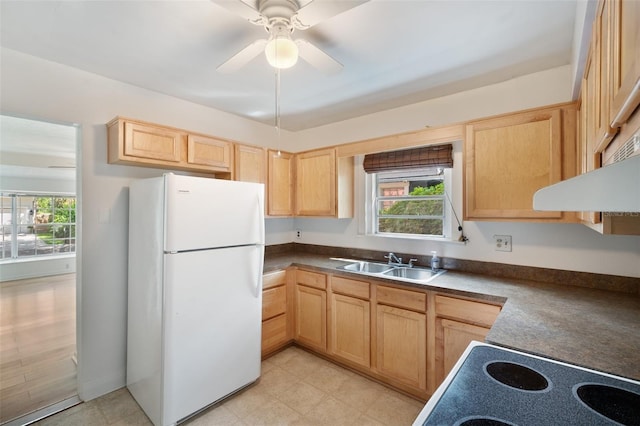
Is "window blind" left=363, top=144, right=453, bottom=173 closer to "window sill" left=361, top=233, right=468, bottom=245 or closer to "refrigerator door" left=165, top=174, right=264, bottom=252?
"window sill" left=361, top=233, right=468, bottom=245

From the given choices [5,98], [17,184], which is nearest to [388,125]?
[5,98]

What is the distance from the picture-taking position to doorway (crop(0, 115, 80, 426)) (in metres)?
2.27

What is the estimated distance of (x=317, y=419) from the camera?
1.99m

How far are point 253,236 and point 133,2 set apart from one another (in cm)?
158

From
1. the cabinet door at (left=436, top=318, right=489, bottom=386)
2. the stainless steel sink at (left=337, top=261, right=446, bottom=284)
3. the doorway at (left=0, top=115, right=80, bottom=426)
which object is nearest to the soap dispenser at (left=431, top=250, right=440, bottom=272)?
the stainless steel sink at (left=337, top=261, right=446, bottom=284)

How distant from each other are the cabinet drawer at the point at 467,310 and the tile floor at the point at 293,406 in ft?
2.50

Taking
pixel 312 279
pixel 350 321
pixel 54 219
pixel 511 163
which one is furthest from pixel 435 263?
pixel 54 219

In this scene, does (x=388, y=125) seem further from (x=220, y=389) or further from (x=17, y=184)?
(x=17, y=184)

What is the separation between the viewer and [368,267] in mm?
2963

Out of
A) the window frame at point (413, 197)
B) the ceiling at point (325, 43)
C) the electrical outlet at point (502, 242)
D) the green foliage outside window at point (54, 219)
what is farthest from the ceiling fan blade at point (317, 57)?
the green foliage outside window at point (54, 219)

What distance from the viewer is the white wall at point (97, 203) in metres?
2.06

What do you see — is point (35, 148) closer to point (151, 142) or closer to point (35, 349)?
point (35, 349)

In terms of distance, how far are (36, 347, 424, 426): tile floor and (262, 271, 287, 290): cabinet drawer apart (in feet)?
2.48

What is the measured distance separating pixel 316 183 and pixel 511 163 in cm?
180
